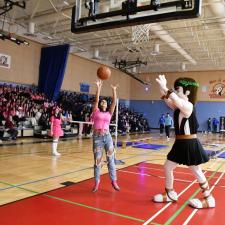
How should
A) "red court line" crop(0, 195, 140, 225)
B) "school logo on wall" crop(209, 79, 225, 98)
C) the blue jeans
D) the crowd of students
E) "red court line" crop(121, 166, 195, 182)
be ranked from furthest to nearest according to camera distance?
1. "school logo on wall" crop(209, 79, 225, 98)
2. the crowd of students
3. "red court line" crop(121, 166, 195, 182)
4. the blue jeans
5. "red court line" crop(0, 195, 140, 225)

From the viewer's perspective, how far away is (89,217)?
3.38 m

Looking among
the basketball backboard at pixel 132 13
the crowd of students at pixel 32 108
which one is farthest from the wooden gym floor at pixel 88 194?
the crowd of students at pixel 32 108

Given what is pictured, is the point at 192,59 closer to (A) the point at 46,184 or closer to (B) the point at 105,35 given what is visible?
(B) the point at 105,35

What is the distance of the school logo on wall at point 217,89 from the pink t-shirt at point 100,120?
21307mm

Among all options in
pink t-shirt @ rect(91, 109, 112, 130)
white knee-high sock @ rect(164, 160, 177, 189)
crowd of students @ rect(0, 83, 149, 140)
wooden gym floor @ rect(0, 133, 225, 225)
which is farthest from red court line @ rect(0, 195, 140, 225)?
crowd of students @ rect(0, 83, 149, 140)

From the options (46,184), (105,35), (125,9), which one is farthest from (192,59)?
(46,184)

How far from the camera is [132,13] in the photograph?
16.5 feet

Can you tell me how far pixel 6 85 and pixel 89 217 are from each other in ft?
41.2

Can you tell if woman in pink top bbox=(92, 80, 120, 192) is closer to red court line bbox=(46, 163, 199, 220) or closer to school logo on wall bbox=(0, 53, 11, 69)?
red court line bbox=(46, 163, 199, 220)

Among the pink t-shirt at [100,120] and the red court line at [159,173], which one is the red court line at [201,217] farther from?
the pink t-shirt at [100,120]

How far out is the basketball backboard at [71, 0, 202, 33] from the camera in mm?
4559

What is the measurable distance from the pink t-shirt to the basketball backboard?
1685 mm

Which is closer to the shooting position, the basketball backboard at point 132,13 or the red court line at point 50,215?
the red court line at point 50,215

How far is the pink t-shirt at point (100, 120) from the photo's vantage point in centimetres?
455
